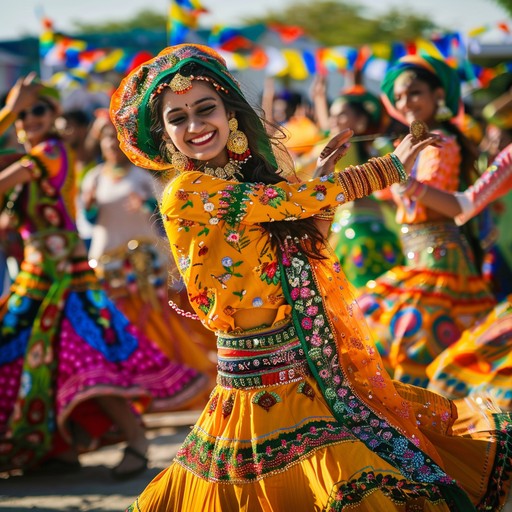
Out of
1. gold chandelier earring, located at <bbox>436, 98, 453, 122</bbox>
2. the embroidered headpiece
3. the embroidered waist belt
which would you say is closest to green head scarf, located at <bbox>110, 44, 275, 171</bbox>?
the embroidered headpiece

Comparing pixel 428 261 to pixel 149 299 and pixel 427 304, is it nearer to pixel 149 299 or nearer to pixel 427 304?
pixel 427 304

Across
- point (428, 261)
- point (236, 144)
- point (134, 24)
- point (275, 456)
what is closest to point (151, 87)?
point (236, 144)

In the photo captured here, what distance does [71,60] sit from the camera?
10.6 metres

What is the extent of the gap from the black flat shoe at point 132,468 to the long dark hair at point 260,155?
80.7 inches

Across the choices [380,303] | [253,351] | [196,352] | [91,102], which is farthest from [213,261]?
[91,102]

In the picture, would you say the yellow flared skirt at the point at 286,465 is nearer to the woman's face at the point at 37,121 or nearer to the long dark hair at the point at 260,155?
the long dark hair at the point at 260,155

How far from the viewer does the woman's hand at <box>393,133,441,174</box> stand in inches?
116

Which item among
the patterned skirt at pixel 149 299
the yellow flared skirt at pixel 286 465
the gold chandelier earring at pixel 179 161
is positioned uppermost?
the patterned skirt at pixel 149 299

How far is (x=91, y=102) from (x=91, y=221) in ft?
17.6

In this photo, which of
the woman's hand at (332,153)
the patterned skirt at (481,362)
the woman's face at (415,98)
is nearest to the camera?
the woman's hand at (332,153)

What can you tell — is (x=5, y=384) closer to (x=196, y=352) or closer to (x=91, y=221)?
(x=196, y=352)

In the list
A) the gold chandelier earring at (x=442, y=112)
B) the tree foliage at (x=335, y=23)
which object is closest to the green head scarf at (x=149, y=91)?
the gold chandelier earring at (x=442, y=112)

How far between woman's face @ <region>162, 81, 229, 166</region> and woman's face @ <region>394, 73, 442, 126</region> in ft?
6.81

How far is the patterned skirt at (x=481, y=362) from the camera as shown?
4199mm
